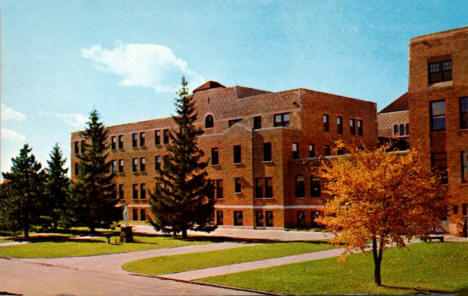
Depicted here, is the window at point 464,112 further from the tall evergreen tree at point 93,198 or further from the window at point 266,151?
the tall evergreen tree at point 93,198

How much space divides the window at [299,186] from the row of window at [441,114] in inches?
521

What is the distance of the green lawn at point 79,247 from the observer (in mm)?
31562

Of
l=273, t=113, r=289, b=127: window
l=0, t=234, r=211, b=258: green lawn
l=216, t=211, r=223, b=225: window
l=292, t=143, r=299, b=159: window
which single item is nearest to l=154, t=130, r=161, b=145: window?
l=216, t=211, r=223, b=225: window

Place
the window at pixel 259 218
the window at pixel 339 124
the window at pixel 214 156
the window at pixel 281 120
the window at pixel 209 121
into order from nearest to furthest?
the window at pixel 259 218
the window at pixel 281 120
the window at pixel 214 156
the window at pixel 339 124
the window at pixel 209 121

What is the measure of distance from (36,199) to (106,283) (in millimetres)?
25286

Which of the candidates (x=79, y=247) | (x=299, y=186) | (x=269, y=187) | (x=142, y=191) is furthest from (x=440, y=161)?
(x=142, y=191)

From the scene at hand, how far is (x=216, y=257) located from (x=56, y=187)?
29.3 metres

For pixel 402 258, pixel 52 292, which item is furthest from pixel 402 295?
pixel 52 292

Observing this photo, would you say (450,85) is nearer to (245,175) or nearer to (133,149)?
(245,175)

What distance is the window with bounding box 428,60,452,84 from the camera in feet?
121

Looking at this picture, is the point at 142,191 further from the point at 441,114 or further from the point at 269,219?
the point at 441,114

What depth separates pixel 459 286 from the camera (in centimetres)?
1786

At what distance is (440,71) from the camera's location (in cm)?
3719

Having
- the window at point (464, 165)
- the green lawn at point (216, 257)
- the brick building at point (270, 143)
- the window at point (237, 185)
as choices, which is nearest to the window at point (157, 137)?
the brick building at point (270, 143)
